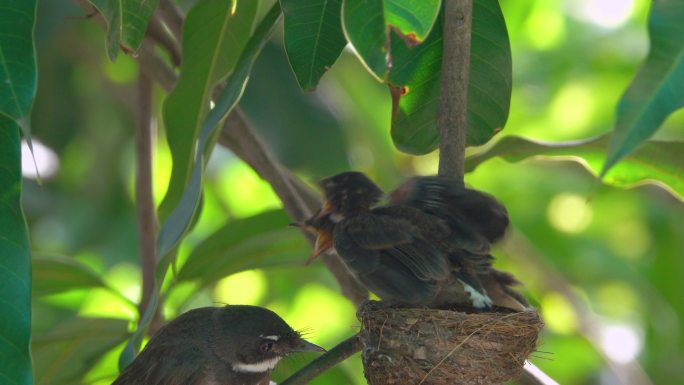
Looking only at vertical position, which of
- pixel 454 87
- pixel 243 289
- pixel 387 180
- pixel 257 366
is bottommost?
pixel 243 289

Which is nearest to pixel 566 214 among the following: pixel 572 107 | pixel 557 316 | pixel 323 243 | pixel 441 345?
pixel 557 316

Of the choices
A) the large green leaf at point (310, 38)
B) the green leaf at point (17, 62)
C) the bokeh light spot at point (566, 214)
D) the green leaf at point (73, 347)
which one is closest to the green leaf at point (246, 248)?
the green leaf at point (73, 347)

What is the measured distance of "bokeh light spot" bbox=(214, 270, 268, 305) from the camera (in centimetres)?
719

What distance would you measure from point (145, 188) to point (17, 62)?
72.7 inches

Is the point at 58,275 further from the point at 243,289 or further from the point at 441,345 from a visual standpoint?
the point at 243,289

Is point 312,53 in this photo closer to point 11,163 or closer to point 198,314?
point 11,163

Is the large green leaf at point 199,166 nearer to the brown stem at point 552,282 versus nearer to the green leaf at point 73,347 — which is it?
the green leaf at point 73,347

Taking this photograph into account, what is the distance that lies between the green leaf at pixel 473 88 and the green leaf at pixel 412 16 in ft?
2.56

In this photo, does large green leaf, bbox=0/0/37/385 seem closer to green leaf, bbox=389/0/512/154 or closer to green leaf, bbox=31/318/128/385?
green leaf, bbox=389/0/512/154

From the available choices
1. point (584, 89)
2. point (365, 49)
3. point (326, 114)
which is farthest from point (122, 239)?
point (365, 49)

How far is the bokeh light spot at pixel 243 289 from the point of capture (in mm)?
7191

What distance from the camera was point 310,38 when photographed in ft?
10.0

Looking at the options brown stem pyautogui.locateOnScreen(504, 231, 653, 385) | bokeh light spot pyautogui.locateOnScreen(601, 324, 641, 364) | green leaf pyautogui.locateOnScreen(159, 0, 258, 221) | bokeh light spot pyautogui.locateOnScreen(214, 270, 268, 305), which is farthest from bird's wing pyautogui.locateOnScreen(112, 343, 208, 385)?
bokeh light spot pyautogui.locateOnScreen(214, 270, 268, 305)

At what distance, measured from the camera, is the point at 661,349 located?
739cm
